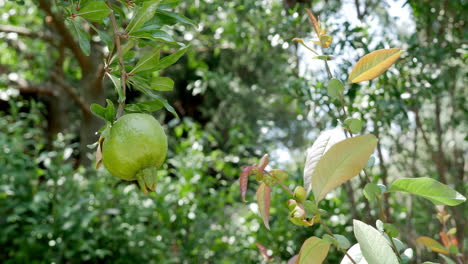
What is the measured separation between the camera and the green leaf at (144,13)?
55 centimetres

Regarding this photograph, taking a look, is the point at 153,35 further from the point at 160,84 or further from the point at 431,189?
the point at 431,189

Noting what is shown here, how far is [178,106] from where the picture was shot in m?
6.59

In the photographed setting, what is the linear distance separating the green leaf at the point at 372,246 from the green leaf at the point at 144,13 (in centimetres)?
34

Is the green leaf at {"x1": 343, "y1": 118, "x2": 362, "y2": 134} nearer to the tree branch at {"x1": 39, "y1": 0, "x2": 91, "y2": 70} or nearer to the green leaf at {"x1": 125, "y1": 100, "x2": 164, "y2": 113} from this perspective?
the green leaf at {"x1": 125, "y1": 100, "x2": 164, "y2": 113}

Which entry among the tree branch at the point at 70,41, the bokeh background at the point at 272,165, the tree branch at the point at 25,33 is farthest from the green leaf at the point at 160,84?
the tree branch at the point at 25,33

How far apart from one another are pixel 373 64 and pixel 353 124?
7cm

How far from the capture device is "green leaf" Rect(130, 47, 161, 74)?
0.59 m

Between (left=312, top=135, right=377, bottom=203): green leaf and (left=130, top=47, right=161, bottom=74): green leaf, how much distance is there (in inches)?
10.8

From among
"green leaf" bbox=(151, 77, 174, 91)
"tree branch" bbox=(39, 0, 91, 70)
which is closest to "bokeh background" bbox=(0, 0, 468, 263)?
"green leaf" bbox=(151, 77, 174, 91)

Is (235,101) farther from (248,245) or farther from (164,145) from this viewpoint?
(164,145)

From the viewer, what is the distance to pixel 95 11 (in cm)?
58

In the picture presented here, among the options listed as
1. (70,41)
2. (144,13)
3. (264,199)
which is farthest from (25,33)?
(264,199)

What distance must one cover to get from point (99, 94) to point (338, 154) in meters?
4.25

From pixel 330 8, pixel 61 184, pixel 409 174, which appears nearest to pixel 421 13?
pixel 330 8
